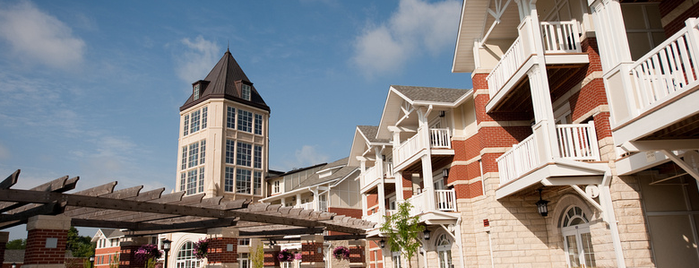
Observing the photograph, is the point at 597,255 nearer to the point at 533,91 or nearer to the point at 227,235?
the point at 533,91

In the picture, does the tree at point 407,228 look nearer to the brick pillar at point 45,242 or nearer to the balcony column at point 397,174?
the balcony column at point 397,174

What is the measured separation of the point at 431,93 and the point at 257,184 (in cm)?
2545

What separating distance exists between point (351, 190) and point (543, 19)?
25.2 m

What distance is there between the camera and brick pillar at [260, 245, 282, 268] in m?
24.4

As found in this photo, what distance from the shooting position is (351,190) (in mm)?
38156

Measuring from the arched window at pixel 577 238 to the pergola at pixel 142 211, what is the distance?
8530 mm

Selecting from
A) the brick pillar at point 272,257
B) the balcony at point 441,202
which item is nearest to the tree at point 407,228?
the balcony at point 441,202

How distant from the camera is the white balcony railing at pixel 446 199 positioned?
19219mm

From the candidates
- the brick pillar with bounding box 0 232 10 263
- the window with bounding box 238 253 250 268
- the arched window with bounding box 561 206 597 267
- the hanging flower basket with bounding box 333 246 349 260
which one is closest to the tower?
the window with bounding box 238 253 250 268

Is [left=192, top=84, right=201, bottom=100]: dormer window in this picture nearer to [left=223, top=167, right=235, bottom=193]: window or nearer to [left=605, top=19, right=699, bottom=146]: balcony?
[left=223, top=167, right=235, bottom=193]: window

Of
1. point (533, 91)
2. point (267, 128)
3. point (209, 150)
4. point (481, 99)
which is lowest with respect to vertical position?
point (533, 91)

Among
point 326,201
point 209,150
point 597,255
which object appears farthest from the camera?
point 209,150

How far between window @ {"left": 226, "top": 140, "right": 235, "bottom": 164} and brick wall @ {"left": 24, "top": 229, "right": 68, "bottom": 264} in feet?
101

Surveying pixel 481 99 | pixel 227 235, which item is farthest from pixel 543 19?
pixel 227 235
